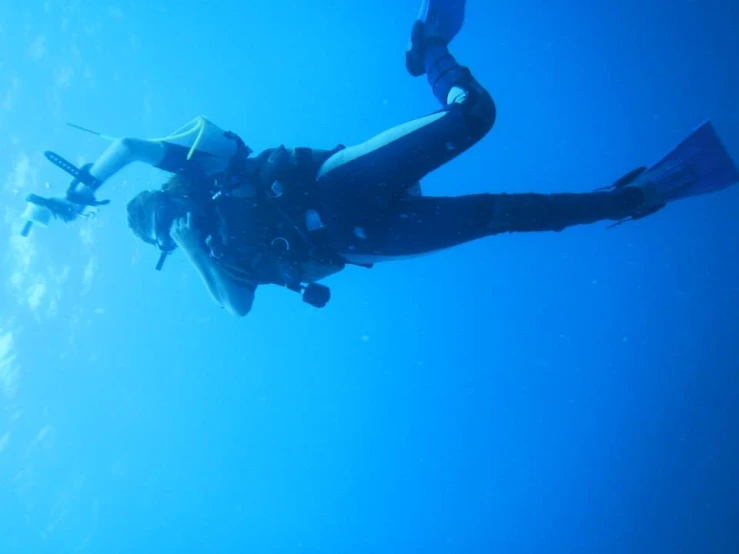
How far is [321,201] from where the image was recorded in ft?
11.2

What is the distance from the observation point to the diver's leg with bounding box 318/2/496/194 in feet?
10.4

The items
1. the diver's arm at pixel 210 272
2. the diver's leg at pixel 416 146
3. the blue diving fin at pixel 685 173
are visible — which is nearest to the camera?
the diver's leg at pixel 416 146

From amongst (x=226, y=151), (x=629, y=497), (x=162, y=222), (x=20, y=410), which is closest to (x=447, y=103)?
(x=226, y=151)

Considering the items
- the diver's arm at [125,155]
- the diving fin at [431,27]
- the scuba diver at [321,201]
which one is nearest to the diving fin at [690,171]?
the scuba diver at [321,201]

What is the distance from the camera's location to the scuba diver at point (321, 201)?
3311mm

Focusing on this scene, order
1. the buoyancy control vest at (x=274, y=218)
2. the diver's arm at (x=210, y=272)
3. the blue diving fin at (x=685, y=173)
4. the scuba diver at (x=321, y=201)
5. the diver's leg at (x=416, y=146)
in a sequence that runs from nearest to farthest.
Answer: the diver's leg at (x=416, y=146) → the scuba diver at (x=321, y=201) → the buoyancy control vest at (x=274, y=218) → the diver's arm at (x=210, y=272) → the blue diving fin at (x=685, y=173)

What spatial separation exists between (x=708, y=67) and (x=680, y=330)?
15204 mm

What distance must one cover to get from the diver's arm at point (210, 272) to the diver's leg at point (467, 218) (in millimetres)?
981

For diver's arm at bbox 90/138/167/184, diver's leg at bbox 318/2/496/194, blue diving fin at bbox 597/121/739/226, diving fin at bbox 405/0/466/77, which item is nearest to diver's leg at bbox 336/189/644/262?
diver's leg at bbox 318/2/496/194

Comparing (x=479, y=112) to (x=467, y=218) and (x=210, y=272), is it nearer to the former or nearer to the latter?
(x=467, y=218)

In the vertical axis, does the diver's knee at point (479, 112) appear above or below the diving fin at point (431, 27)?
below

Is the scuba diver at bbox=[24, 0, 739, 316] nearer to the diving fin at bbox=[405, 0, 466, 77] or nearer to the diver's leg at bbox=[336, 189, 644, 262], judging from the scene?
the diver's leg at bbox=[336, 189, 644, 262]

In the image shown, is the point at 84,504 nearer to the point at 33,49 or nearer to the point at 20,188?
the point at 20,188

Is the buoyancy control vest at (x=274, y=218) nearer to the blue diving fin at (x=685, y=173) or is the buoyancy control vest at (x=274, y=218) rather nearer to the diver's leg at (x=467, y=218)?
the diver's leg at (x=467, y=218)
